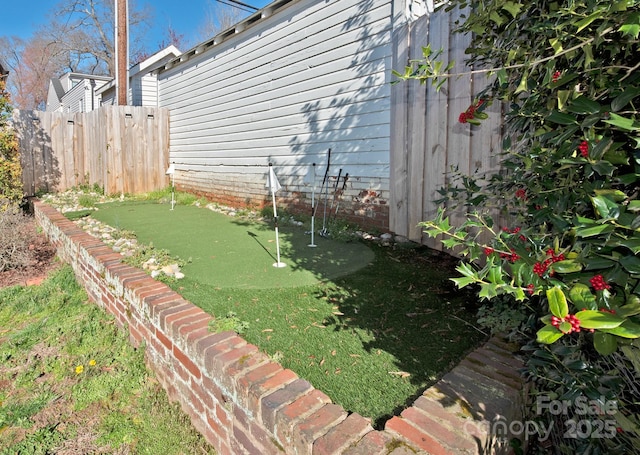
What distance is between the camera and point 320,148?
5879 millimetres

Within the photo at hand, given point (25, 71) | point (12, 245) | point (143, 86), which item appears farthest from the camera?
point (25, 71)

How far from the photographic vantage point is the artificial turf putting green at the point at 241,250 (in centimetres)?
354

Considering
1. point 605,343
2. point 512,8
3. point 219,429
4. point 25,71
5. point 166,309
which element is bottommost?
point 219,429

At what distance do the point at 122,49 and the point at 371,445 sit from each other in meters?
11.8

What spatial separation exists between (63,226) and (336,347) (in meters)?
4.81

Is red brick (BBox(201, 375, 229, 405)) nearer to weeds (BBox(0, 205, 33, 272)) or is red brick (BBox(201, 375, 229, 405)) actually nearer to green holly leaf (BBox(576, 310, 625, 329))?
green holly leaf (BBox(576, 310, 625, 329))

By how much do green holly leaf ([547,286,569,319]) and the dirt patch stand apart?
5.76 metres

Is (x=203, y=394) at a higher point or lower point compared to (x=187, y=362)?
lower

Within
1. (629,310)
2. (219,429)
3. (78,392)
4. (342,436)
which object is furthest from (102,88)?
(629,310)

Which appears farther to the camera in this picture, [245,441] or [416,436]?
[245,441]

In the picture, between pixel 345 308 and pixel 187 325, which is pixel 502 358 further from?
pixel 187 325

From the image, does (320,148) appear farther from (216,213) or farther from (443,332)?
(443,332)

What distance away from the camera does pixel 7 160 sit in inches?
263

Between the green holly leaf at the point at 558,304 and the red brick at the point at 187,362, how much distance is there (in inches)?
77.8
